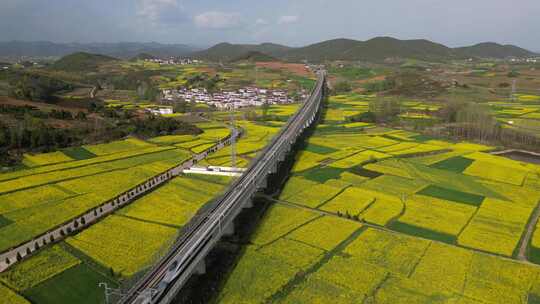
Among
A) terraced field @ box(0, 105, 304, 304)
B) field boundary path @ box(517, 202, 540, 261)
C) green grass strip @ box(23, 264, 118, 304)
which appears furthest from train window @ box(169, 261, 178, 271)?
field boundary path @ box(517, 202, 540, 261)

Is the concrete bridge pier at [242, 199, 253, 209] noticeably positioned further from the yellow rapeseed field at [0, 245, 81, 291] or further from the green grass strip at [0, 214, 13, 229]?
the green grass strip at [0, 214, 13, 229]

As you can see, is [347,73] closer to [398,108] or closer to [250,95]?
[250,95]

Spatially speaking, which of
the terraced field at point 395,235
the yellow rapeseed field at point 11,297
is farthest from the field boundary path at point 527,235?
the yellow rapeseed field at point 11,297

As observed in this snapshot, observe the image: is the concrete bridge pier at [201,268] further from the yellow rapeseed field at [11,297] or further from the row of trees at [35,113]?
the row of trees at [35,113]

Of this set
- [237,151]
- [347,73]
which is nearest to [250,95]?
[237,151]

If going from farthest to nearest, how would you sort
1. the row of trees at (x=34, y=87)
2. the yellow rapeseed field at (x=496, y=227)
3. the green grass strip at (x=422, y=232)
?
the row of trees at (x=34, y=87), the green grass strip at (x=422, y=232), the yellow rapeseed field at (x=496, y=227)

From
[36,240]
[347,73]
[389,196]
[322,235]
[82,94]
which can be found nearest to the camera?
[36,240]

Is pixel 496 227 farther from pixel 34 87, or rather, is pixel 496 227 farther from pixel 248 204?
pixel 34 87

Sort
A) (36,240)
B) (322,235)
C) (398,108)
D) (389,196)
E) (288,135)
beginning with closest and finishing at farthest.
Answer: (36,240)
(322,235)
(389,196)
(288,135)
(398,108)
